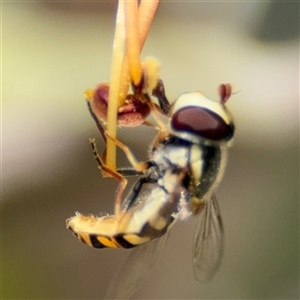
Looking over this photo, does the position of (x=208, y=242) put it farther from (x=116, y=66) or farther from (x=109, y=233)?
(x=116, y=66)

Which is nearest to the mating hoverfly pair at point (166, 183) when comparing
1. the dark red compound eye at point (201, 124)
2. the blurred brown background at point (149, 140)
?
the dark red compound eye at point (201, 124)

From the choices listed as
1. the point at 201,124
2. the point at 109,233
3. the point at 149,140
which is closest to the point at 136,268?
the point at 109,233

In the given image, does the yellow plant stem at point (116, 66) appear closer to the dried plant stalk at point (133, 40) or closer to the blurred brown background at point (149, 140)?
the dried plant stalk at point (133, 40)

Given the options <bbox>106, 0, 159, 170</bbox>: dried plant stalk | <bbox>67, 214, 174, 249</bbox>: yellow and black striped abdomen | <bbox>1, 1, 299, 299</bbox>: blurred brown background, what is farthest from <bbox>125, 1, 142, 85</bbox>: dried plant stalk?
<bbox>1, 1, 299, 299</bbox>: blurred brown background

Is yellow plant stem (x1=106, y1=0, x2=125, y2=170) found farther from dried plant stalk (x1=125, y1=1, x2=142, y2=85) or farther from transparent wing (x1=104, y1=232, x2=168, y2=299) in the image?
transparent wing (x1=104, y1=232, x2=168, y2=299)

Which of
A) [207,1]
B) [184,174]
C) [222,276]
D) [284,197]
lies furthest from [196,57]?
[184,174]

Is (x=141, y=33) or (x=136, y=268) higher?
(x=141, y=33)
